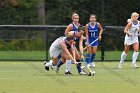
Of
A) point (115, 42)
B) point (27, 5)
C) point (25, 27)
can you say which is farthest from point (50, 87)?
point (27, 5)

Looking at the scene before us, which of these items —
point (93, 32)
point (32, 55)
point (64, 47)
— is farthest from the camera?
point (32, 55)

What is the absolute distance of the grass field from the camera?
1488cm

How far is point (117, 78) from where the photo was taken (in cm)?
1791

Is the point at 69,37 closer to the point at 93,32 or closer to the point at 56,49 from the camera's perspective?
the point at 56,49

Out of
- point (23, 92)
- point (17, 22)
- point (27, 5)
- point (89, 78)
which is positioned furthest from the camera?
point (27, 5)

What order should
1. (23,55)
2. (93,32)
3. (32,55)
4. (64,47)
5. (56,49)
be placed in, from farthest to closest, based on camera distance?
(32,55)
(23,55)
(93,32)
(56,49)
(64,47)

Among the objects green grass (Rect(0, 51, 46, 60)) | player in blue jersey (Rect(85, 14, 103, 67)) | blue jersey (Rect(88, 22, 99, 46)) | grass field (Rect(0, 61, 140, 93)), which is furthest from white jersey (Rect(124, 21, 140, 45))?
green grass (Rect(0, 51, 46, 60))

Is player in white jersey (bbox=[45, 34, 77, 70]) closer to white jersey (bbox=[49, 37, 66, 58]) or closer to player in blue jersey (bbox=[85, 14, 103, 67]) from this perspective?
white jersey (bbox=[49, 37, 66, 58])

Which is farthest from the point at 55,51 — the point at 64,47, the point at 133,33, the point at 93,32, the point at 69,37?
the point at 133,33

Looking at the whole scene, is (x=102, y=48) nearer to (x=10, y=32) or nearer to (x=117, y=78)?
(x=10, y=32)

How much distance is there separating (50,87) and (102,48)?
11996mm

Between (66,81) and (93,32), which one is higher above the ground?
(93,32)

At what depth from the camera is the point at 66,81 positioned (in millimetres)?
16844

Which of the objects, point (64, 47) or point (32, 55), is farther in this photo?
point (32, 55)
